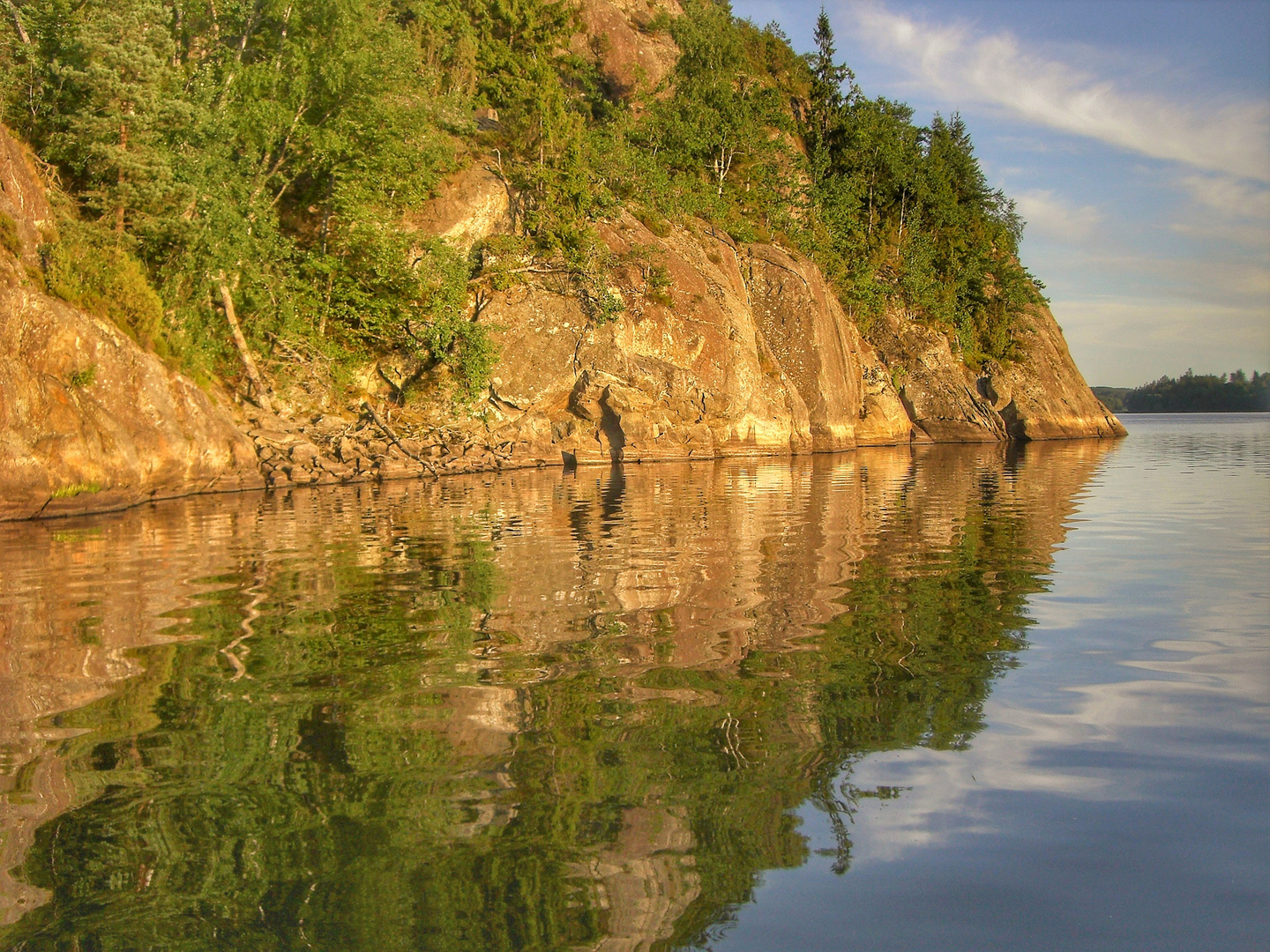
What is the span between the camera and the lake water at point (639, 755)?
318 centimetres

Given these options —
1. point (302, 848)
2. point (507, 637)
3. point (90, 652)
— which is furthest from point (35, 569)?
point (302, 848)

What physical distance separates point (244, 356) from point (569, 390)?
11.9 metres

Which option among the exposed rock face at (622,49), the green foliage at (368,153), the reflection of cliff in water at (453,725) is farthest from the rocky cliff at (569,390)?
the exposed rock face at (622,49)

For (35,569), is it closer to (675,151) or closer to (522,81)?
(522,81)

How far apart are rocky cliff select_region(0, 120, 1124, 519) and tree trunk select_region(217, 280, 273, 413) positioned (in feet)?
2.95

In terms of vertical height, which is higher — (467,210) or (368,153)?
(368,153)

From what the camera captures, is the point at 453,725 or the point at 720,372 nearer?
the point at 453,725

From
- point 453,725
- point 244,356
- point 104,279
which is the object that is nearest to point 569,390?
point 244,356

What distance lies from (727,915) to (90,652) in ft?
17.7

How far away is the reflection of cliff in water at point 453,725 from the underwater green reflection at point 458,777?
0.02 m

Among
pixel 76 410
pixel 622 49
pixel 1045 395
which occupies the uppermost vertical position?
pixel 622 49

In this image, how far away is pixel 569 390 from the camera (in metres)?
34.4

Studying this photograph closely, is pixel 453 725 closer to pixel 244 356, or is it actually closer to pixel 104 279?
pixel 104 279

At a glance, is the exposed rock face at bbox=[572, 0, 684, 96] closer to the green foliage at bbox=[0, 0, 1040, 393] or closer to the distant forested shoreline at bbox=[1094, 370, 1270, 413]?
the green foliage at bbox=[0, 0, 1040, 393]
